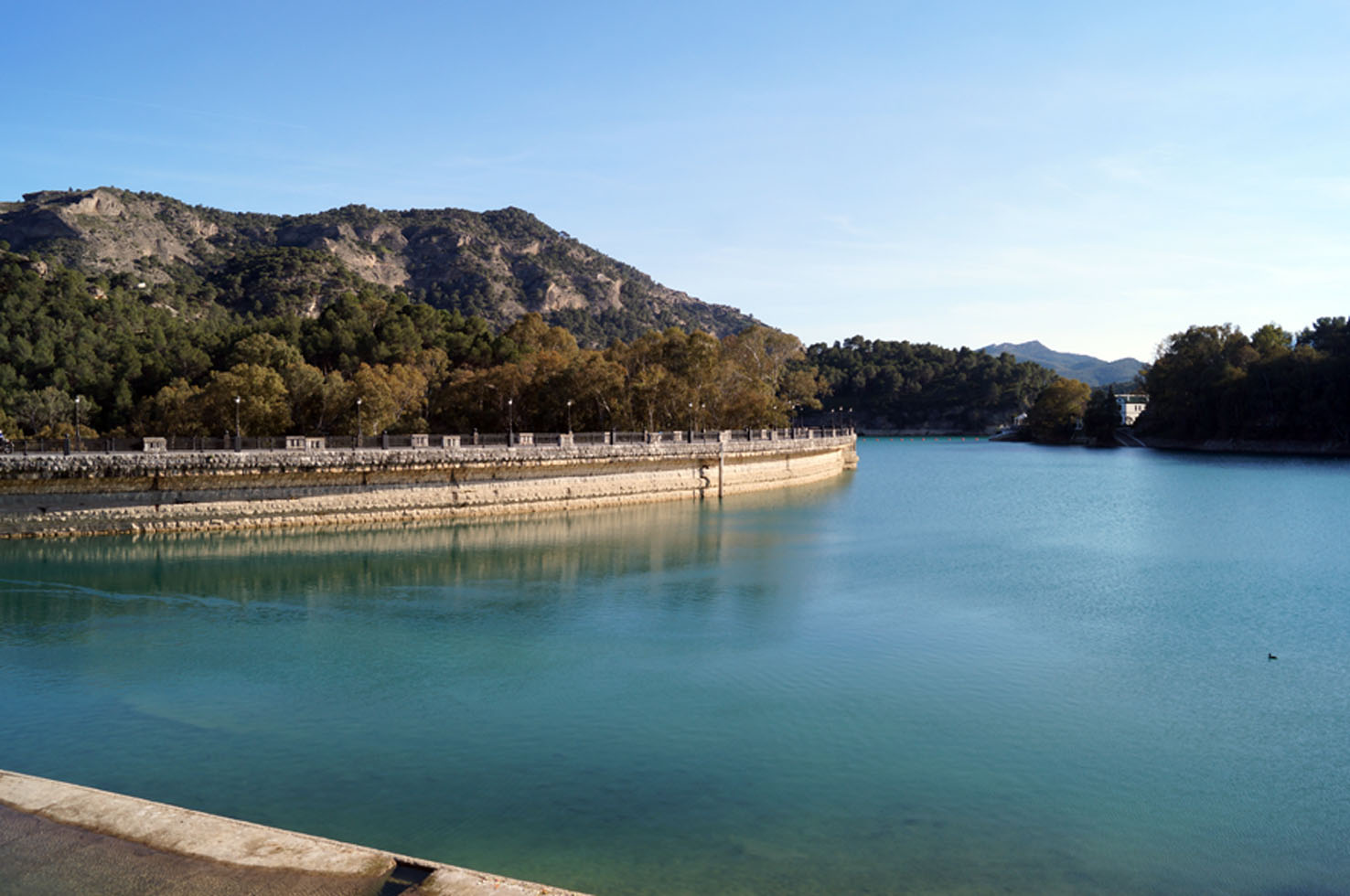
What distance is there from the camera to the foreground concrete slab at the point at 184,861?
368 inches

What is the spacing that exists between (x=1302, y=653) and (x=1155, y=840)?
13350 millimetres

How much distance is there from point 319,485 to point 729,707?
1390 inches

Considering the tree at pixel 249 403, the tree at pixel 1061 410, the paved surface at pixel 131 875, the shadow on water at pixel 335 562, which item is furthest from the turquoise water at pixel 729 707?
the tree at pixel 1061 410

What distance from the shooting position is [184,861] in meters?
9.91

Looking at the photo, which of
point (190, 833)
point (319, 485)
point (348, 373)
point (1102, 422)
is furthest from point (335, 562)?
point (1102, 422)

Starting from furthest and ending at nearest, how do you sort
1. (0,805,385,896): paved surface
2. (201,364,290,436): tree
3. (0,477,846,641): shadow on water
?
(201,364,290,436): tree
(0,477,846,641): shadow on water
(0,805,385,896): paved surface

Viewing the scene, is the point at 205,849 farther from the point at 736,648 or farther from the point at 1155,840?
the point at 736,648

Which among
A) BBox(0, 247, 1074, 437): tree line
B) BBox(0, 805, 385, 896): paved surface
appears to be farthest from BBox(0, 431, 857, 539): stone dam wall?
BBox(0, 805, 385, 896): paved surface

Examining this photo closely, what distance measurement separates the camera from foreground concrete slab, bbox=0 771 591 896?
9.34m

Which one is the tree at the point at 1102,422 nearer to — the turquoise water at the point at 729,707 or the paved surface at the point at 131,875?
the turquoise water at the point at 729,707

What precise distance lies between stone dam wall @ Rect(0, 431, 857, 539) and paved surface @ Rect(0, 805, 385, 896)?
127ft

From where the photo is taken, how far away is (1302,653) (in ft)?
77.4

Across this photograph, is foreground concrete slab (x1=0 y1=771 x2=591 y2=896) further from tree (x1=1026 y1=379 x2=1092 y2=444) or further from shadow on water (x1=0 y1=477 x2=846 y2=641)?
tree (x1=1026 y1=379 x2=1092 y2=444)

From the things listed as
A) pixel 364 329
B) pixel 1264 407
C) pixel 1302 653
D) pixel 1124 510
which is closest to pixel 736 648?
pixel 1302 653
